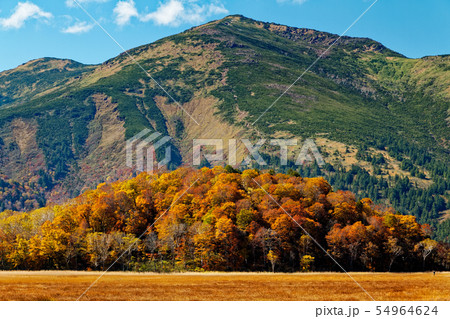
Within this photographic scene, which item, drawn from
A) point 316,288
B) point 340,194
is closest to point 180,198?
point 340,194

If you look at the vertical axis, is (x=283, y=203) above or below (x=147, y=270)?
above

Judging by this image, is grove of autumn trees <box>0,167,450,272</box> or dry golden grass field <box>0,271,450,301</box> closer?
dry golden grass field <box>0,271,450,301</box>

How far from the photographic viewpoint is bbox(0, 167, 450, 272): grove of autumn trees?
123 meters

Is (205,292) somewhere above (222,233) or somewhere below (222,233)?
below

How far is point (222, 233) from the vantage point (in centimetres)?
12338

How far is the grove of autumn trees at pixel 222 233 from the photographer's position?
403 feet

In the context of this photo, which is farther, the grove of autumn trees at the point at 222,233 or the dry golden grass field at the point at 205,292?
the grove of autumn trees at the point at 222,233

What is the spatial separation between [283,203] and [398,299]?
8165 cm

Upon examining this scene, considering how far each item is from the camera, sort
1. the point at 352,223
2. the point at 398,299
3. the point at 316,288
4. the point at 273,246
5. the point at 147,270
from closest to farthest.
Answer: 1. the point at 398,299
2. the point at 316,288
3. the point at 147,270
4. the point at 273,246
5. the point at 352,223

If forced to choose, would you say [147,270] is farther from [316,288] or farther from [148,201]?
[316,288]

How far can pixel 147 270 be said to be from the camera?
11494cm

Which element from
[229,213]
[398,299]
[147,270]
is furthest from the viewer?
[229,213]

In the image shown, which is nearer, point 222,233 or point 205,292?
point 205,292

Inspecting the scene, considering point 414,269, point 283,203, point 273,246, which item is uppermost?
point 283,203
